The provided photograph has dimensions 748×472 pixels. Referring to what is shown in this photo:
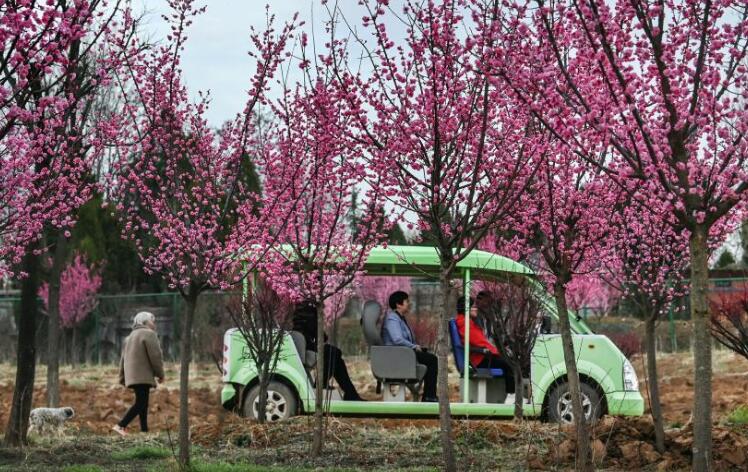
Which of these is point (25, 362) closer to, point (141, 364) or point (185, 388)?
point (141, 364)

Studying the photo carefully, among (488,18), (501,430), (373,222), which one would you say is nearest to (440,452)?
(501,430)

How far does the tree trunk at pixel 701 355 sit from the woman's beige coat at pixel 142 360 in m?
8.05

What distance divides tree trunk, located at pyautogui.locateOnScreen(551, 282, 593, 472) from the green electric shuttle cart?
3.31m

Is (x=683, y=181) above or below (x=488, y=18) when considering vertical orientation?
below

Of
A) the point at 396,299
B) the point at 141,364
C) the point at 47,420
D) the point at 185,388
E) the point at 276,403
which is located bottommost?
the point at 47,420

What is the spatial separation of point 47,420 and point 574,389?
256 inches

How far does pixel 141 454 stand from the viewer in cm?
973

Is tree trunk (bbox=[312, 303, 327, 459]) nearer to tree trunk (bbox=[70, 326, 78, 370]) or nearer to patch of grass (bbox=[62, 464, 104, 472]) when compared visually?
patch of grass (bbox=[62, 464, 104, 472])

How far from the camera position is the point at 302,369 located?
39.7 ft

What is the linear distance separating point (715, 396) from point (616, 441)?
716 cm

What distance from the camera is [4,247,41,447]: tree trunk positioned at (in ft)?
34.0

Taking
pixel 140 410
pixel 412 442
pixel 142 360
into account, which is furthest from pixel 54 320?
pixel 412 442

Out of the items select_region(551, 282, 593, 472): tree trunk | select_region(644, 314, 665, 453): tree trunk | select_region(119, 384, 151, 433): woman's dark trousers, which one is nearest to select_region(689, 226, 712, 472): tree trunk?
select_region(551, 282, 593, 472): tree trunk

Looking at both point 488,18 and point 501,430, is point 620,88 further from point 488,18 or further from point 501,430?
point 501,430
